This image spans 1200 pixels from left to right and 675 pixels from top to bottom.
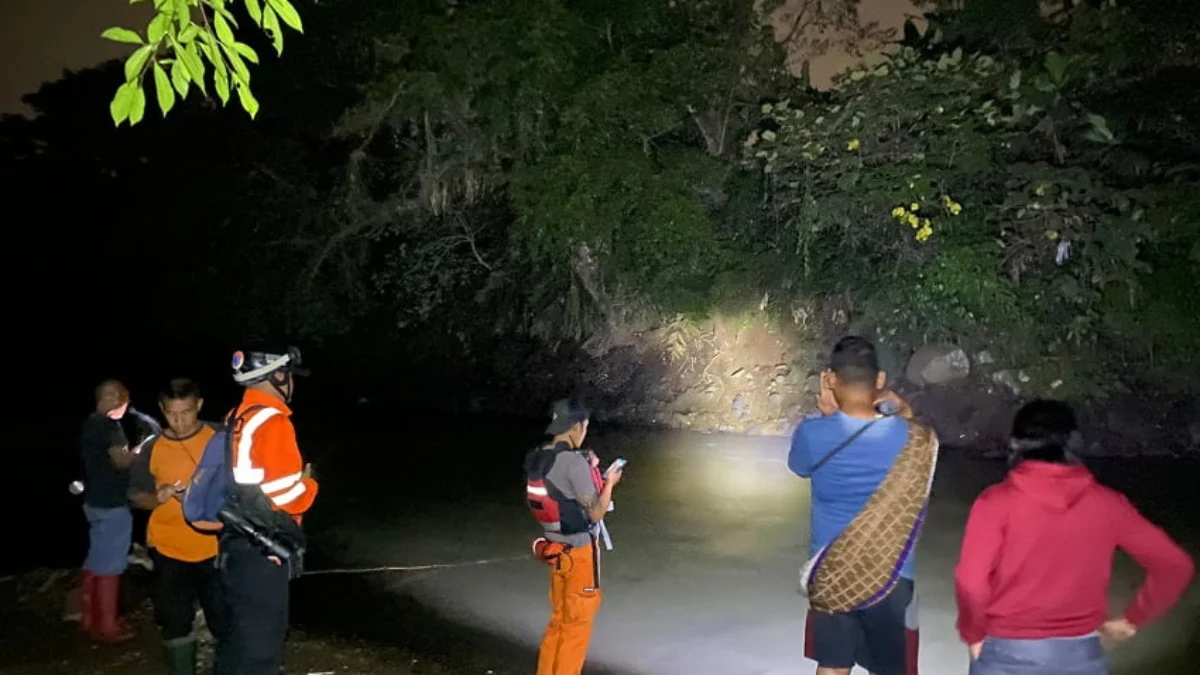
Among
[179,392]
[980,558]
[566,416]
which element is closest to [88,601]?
[179,392]

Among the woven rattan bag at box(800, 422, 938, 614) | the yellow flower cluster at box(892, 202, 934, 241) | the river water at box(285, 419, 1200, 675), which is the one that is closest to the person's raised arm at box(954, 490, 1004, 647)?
the woven rattan bag at box(800, 422, 938, 614)

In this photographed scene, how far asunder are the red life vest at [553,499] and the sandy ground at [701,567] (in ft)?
5.63

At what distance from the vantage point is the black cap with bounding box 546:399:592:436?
4.16 metres

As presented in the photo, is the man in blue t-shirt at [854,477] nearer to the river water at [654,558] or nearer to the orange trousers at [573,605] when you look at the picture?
the orange trousers at [573,605]

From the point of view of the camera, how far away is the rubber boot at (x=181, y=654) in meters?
4.24

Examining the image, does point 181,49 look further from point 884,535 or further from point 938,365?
point 938,365

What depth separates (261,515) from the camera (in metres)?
3.35

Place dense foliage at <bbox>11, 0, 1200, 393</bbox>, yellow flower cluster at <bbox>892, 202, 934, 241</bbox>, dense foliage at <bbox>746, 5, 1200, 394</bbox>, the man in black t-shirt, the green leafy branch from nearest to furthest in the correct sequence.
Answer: the green leafy branch → the man in black t-shirt → dense foliage at <bbox>746, 5, 1200, 394</bbox> → dense foliage at <bbox>11, 0, 1200, 393</bbox> → yellow flower cluster at <bbox>892, 202, 934, 241</bbox>

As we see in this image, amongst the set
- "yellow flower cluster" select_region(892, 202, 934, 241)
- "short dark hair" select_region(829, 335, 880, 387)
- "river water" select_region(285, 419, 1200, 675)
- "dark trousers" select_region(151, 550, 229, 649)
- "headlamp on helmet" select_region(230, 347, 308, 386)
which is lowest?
"river water" select_region(285, 419, 1200, 675)

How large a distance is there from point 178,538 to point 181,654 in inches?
22.9

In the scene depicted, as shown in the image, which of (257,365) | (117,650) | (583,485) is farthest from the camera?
(117,650)

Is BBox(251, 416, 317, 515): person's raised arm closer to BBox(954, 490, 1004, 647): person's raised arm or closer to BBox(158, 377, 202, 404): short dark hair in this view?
BBox(158, 377, 202, 404): short dark hair

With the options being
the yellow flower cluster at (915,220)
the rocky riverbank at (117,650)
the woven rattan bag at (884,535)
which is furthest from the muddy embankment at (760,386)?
the woven rattan bag at (884,535)

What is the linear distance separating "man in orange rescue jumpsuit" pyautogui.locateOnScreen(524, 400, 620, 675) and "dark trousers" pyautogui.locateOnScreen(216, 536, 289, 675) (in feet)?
3.81
